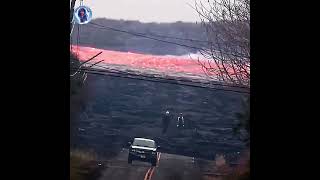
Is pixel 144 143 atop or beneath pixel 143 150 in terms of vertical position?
atop

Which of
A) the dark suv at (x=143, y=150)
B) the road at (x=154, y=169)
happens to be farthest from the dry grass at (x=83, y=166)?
the dark suv at (x=143, y=150)

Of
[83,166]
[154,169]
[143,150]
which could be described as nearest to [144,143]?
[143,150]

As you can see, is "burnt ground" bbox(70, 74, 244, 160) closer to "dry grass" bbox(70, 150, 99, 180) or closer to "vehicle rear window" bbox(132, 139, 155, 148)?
"dry grass" bbox(70, 150, 99, 180)

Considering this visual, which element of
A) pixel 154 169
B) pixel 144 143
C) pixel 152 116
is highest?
pixel 152 116

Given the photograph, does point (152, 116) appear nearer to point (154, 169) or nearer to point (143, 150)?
point (154, 169)
